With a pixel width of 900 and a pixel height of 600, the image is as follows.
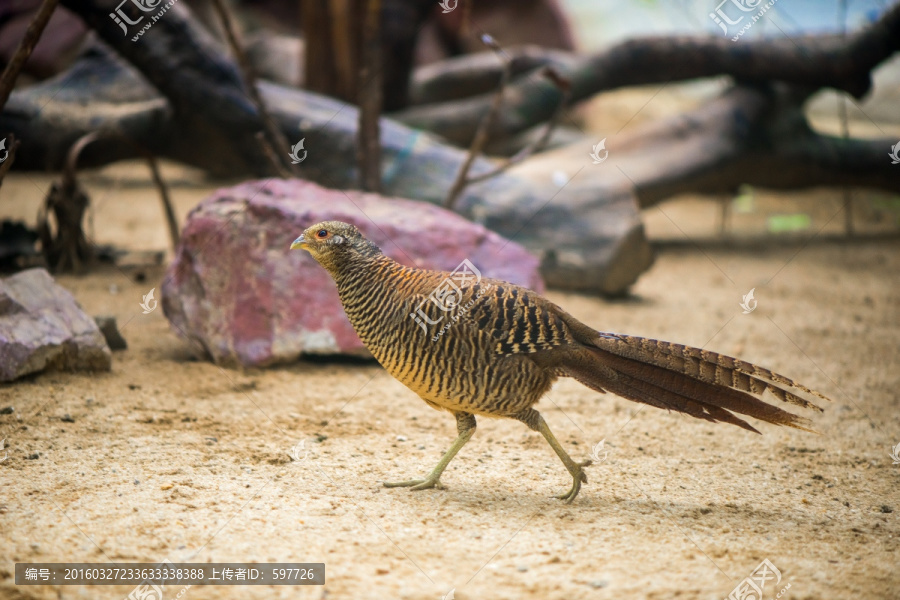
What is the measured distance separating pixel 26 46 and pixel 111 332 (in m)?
1.90

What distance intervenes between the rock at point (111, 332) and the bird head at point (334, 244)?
7.04 feet

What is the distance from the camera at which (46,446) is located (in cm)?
371

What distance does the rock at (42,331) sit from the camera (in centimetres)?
428

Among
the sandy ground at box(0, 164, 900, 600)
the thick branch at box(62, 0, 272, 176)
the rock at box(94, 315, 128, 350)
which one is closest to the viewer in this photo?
the sandy ground at box(0, 164, 900, 600)

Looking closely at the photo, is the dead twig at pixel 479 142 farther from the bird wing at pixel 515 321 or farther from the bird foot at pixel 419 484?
the bird foot at pixel 419 484

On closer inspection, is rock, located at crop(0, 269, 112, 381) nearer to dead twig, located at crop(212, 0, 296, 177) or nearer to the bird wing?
dead twig, located at crop(212, 0, 296, 177)

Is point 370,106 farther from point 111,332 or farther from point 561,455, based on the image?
point 561,455

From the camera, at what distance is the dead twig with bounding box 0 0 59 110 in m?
4.04

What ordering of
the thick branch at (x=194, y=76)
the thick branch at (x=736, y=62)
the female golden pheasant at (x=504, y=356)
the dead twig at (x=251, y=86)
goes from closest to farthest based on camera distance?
1. the female golden pheasant at (x=504, y=356)
2. the dead twig at (x=251, y=86)
3. the thick branch at (x=194, y=76)
4. the thick branch at (x=736, y=62)

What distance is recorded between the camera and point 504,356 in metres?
3.32

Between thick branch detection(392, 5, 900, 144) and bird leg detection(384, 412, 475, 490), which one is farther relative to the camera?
thick branch detection(392, 5, 900, 144)

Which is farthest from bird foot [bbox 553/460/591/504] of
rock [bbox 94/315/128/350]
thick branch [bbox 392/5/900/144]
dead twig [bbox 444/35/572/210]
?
thick branch [bbox 392/5/900/144]

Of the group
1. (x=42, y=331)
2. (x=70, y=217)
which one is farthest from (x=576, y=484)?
(x=70, y=217)

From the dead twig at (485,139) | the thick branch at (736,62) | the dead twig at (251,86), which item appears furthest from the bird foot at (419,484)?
the thick branch at (736,62)
